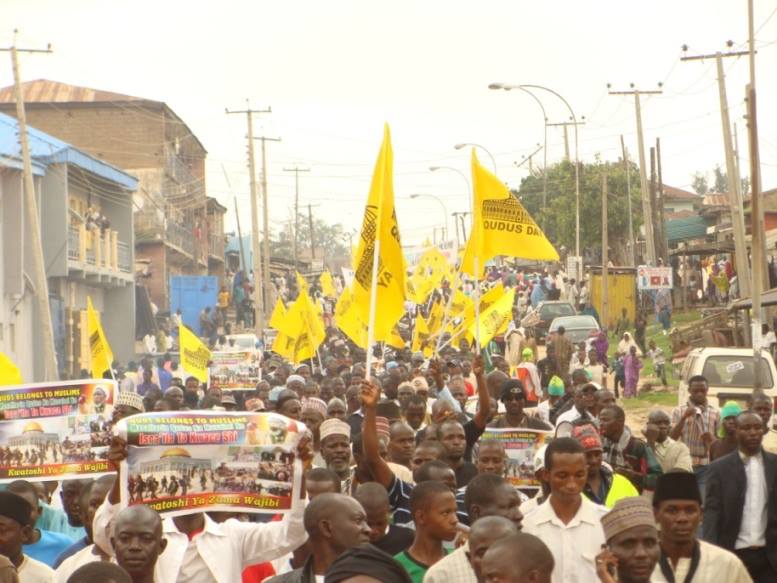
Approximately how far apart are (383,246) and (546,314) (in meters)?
35.6

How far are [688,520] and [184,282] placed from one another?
5503 cm

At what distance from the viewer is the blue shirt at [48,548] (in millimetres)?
7992

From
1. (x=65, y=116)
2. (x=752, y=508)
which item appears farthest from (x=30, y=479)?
(x=65, y=116)

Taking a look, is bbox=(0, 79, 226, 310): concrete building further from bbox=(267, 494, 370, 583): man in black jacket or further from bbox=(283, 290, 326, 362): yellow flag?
bbox=(267, 494, 370, 583): man in black jacket

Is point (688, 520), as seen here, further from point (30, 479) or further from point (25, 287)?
point (25, 287)

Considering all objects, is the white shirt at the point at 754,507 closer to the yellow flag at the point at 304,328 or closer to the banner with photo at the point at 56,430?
the banner with photo at the point at 56,430

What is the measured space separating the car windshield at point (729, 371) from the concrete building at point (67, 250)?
2010 centimetres

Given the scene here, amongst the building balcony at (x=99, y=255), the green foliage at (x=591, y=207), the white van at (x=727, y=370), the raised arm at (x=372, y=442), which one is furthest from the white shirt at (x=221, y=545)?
the green foliage at (x=591, y=207)

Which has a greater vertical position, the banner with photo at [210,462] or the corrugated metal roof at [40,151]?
the corrugated metal roof at [40,151]

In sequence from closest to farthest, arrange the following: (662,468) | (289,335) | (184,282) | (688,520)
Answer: (688,520)
(662,468)
(289,335)
(184,282)

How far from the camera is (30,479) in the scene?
9195 millimetres

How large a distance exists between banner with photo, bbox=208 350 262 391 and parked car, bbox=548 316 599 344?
18317mm

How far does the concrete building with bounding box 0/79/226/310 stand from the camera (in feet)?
203

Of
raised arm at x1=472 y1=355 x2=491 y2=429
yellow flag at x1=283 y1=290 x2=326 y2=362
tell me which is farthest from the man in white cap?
yellow flag at x1=283 y1=290 x2=326 y2=362
